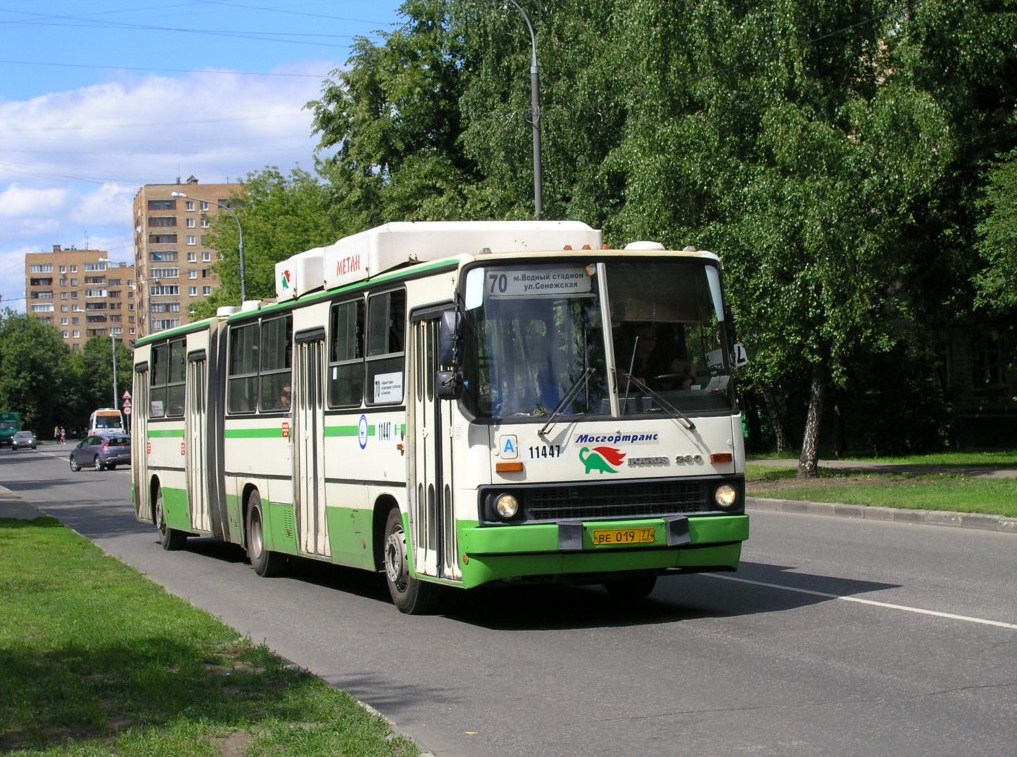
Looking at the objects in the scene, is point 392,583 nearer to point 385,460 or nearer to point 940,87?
point 385,460

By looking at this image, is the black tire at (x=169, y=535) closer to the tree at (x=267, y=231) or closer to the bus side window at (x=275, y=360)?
the bus side window at (x=275, y=360)

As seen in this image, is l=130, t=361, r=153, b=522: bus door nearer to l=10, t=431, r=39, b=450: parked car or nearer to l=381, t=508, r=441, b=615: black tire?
l=381, t=508, r=441, b=615: black tire

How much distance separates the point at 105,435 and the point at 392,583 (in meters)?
49.6

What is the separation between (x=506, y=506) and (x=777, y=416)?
32502mm

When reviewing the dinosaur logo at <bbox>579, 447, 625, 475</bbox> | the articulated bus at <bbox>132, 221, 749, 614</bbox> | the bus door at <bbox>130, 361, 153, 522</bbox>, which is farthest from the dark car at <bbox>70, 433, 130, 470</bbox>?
the dinosaur logo at <bbox>579, 447, 625, 475</bbox>

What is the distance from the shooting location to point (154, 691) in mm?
8125

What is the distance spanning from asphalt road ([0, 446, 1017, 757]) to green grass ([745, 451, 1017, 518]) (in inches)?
187

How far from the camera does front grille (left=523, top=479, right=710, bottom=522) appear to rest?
10938 mm

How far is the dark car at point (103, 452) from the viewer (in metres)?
58.5

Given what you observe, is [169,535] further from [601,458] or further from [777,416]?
[777,416]

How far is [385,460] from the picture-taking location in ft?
41.5

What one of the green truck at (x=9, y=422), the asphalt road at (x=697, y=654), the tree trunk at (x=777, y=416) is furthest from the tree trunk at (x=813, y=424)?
the green truck at (x=9, y=422)

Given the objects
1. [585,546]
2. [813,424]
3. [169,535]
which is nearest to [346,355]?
[585,546]

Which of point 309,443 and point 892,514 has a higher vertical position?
point 309,443
